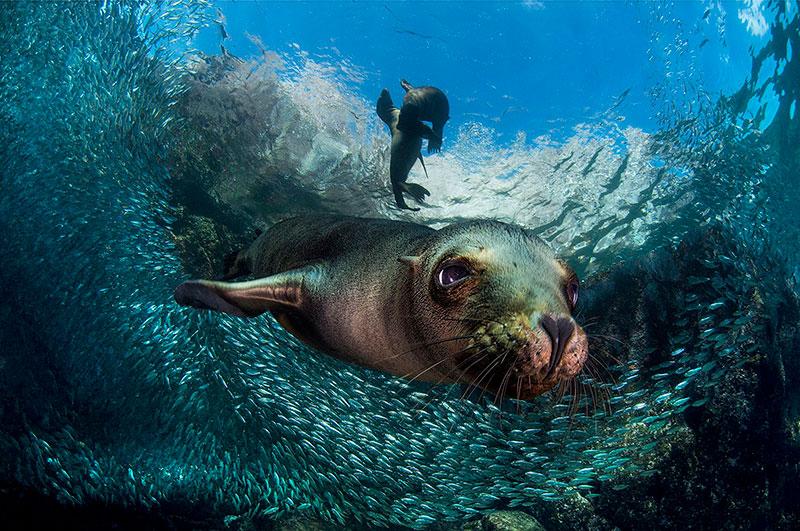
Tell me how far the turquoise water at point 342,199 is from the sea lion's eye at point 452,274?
4454mm

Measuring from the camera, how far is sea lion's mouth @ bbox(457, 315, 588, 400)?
125 cm

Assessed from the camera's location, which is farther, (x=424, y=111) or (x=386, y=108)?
(x=386, y=108)

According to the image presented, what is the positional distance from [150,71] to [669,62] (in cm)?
803

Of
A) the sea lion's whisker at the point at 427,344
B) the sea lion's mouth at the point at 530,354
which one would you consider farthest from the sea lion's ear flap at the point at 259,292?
the sea lion's mouth at the point at 530,354

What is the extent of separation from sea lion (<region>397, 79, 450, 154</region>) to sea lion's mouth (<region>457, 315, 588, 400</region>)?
4.78 m

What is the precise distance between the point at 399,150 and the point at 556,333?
17.8ft

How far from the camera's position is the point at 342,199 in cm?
845

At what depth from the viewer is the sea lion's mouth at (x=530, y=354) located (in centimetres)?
125

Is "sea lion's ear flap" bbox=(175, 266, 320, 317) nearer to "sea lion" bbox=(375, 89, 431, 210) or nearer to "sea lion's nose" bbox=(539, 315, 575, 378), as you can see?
"sea lion's nose" bbox=(539, 315, 575, 378)

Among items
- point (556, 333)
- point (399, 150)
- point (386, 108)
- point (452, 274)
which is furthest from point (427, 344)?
point (386, 108)

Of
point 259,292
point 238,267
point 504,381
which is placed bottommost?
point 504,381

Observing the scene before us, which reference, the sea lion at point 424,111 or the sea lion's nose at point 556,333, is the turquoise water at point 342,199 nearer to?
the sea lion at point 424,111

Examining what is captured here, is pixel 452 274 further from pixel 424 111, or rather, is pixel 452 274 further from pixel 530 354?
pixel 424 111

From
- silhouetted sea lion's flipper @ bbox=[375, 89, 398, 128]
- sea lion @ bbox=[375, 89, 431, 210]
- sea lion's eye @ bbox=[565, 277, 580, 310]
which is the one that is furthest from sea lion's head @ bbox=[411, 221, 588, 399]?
silhouetted sea lion's flipper @ bbox=[375, 89, 398, 128]
